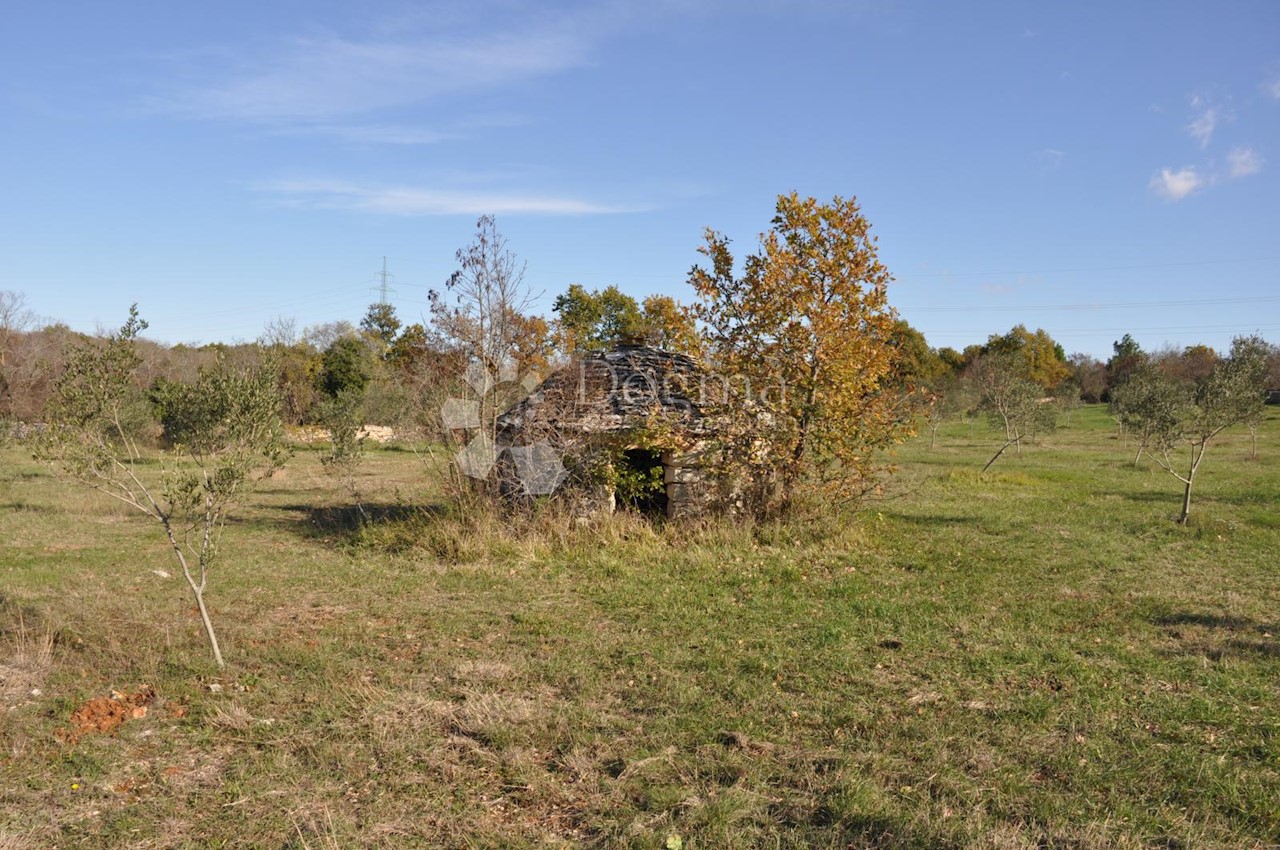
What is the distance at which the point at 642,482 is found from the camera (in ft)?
44.5

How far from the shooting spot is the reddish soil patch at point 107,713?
19.2ft

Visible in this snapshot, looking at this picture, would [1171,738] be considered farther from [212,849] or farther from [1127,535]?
[1127,535]

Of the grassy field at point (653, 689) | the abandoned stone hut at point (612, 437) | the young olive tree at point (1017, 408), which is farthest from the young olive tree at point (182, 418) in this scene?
the young olive tree at point (1017, 408)

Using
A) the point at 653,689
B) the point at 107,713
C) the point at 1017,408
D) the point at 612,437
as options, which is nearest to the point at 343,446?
the point at 612,437

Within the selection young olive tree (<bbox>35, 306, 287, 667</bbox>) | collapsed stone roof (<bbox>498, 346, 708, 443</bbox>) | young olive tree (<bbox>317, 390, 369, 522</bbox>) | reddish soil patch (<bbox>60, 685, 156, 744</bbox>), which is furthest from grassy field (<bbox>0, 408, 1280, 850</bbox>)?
young olive tree (<bbox>317, 390, 369, 522</bbox>)

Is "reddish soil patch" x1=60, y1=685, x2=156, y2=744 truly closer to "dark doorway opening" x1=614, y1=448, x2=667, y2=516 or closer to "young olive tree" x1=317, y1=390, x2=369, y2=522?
"dark doorway opening" x1=614, y1=448, x2=667, y2=516

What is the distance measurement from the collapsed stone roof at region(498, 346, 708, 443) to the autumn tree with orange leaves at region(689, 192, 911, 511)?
1075 millimetres

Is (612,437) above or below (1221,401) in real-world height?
below

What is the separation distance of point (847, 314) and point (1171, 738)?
8.30m

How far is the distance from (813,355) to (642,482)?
3557mm

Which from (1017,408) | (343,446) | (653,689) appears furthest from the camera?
(1017,408)

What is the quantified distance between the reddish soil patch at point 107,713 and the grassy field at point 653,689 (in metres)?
0.11

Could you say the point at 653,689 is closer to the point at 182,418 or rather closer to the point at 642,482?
the point at 182,418

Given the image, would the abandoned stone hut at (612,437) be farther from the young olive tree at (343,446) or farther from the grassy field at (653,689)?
the young olive tree at (343,446)
